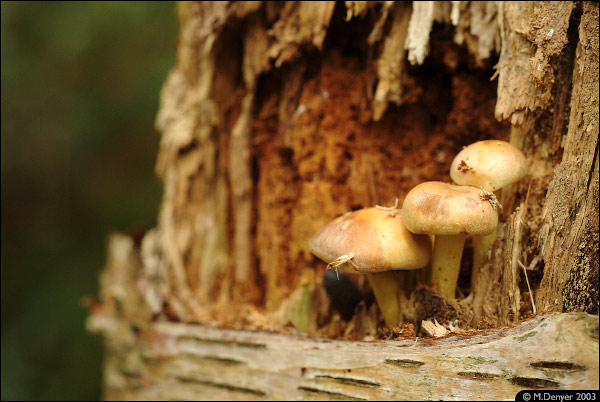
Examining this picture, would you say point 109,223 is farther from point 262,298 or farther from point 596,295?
point 596,295

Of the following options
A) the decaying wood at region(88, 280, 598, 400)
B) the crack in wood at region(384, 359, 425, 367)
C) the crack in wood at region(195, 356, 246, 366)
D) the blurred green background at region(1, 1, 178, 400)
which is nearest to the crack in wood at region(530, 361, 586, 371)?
the decaying wood at region(88, 280, 598, 400)

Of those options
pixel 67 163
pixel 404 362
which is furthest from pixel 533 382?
pixel 67 163

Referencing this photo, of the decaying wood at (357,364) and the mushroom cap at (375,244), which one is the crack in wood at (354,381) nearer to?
the decaying wood at (357,364)

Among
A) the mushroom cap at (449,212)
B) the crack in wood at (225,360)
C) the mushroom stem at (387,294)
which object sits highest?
the mushroom cap at (449,212)

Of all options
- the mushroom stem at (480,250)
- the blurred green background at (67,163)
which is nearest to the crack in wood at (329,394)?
the mushroom stem at (480,250)

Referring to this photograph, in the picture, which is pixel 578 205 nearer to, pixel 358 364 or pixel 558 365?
pixel 558 365

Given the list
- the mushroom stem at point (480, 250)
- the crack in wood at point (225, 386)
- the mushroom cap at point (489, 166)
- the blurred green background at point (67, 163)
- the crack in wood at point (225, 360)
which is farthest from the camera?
the blurred green background at point (67, 163)
